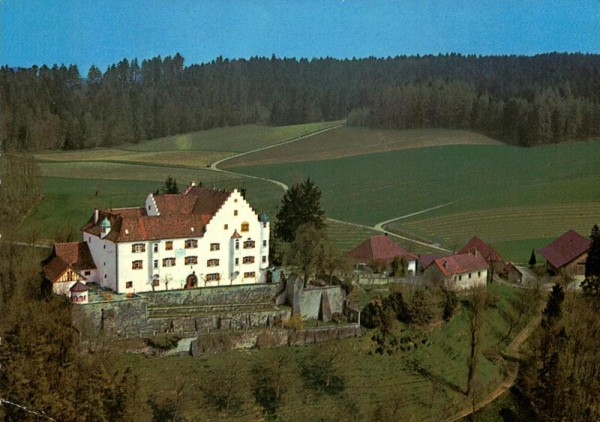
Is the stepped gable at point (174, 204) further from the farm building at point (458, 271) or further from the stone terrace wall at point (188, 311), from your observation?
the farm building at point (458, 271)

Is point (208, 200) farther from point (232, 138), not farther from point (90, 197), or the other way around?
point (232, 138)

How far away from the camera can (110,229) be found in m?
29.5

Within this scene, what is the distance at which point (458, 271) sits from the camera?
33.9m

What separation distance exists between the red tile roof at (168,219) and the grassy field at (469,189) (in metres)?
15.0

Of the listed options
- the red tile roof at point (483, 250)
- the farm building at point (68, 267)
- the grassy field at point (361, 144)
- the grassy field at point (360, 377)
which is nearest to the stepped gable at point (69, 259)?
the farm building at point (68, 267)

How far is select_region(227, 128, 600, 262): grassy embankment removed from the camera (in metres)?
44.6

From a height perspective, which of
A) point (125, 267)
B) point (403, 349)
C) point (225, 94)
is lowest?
point (403, 349)

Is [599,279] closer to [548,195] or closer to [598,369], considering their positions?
[598,369]

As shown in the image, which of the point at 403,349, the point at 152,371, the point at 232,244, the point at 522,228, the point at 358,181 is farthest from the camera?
the point at 358,181

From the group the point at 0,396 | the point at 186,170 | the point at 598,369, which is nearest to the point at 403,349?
the point at 598,369

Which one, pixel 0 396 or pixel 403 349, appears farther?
pixel 403 349

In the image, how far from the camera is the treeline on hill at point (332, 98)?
186ft

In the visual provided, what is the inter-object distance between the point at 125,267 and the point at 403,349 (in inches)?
431

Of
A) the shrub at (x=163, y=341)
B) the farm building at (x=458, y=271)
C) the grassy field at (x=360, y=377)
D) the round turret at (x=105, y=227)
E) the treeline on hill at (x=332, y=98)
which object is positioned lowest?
the grassy field at (x=360, y=377)
